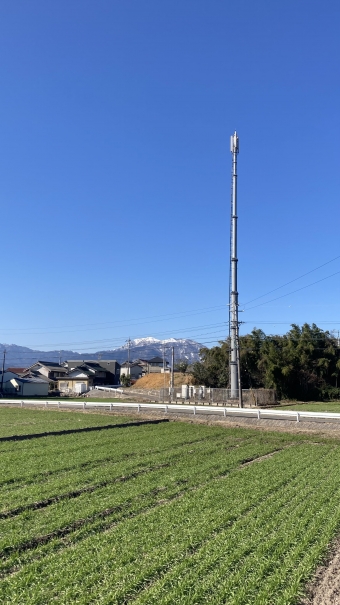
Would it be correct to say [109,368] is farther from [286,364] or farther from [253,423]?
[253,423]

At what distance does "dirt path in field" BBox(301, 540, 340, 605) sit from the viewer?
5.58 meters

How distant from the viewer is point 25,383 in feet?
241

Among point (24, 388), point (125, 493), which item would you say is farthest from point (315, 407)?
point (24, 388)

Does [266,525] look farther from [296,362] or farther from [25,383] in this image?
[25,383]

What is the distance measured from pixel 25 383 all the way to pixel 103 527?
230 feet

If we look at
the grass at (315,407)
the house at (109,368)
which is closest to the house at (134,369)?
the house at (109,368)

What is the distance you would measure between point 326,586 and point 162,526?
314cm

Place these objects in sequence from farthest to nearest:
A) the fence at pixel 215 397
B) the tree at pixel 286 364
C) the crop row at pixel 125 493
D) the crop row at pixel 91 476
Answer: the tree at pixel 286 364 < the fence at pixel 215 397 < the crop row at pixel 91 476 < the crop row at pixel 125 493

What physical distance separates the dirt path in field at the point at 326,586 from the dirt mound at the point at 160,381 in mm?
65757

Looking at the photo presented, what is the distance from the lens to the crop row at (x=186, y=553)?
18.4ft

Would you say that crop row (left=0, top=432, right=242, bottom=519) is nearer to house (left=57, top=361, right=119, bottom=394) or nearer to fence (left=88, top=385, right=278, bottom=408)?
fence (left=88, top=385, right=278, bottom=408)

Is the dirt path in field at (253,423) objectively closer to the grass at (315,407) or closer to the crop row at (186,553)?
the grass at (315,407)

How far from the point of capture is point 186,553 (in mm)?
6852

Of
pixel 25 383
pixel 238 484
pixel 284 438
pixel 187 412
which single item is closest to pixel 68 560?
pixel 238 484
